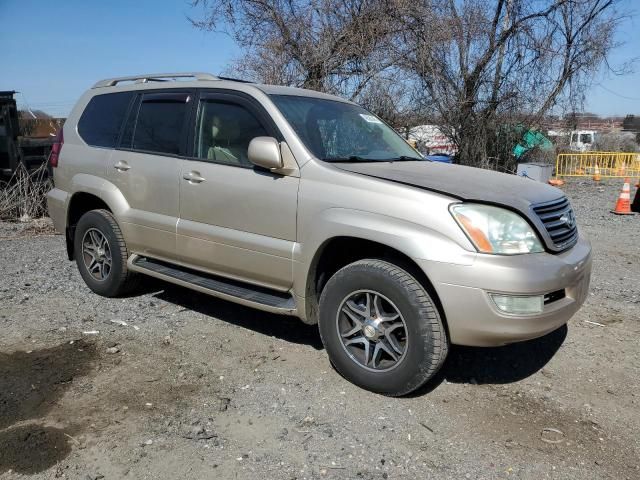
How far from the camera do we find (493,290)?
2.92 m

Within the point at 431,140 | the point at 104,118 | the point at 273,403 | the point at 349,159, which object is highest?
the point at 431,140

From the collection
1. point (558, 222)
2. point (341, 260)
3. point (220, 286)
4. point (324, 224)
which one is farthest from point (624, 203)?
point (220, 286)

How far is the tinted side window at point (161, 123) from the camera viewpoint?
4.41 m

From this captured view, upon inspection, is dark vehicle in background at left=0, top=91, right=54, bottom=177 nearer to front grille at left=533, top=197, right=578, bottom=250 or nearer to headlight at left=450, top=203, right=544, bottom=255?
headlight at left=450, top=203, right=544, bottom=255

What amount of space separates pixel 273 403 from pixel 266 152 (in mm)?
1598

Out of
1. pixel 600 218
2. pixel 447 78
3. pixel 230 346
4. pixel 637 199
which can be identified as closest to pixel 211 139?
pixel 230 346

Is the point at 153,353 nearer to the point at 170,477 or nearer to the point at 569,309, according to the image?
the point at 170,477

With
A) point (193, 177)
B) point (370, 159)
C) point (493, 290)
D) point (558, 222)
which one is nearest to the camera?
→ point (493, 290)

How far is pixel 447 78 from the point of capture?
14.2m

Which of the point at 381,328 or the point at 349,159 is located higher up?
the point at 349,159

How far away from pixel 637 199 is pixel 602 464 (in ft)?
30.8

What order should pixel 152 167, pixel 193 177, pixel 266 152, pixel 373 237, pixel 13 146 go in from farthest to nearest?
pixel 13 146 < pixel 152 167 < pixel 193 177 < pixel 266 152 < pixel 373 237

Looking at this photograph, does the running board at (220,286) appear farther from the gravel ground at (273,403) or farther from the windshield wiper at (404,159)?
the windshield wiper at (404,159)

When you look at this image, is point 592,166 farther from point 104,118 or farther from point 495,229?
point 495,229
